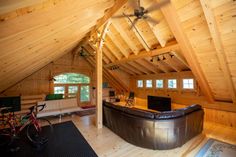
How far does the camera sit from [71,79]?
25.1 feet

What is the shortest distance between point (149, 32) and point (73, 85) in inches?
220

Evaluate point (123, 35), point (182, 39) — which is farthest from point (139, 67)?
point (182, 39)

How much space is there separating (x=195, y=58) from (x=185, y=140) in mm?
2341

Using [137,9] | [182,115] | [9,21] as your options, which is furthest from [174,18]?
[9,21]

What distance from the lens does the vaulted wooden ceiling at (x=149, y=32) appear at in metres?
1.63

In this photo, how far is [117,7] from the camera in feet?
9.78

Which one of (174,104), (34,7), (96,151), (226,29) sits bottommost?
(96,151)

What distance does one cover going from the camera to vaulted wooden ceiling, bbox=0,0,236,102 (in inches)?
64.1

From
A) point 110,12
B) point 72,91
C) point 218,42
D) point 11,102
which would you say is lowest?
point 11,102

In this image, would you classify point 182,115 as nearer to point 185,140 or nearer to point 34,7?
point 185,140

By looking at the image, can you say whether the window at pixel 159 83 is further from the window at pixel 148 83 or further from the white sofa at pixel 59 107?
the white sofa at pixel 59 107

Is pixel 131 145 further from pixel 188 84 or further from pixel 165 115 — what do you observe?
pixel 188 84

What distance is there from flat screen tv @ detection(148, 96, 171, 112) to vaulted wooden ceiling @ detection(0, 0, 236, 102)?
1.86 meters

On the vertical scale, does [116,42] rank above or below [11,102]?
above
